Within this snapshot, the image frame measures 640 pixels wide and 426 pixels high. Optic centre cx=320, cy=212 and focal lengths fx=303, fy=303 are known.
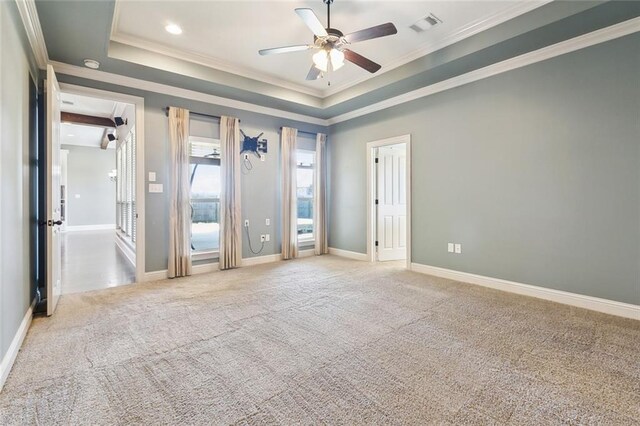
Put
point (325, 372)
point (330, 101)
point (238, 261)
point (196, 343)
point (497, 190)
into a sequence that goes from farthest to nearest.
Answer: point (330, 101) < point (238, 261) < point (497, 190) < point (196, 343) < point (325, 372)

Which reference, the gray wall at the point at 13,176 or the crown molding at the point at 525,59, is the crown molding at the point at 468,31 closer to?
the crown molding at the point at 525,59

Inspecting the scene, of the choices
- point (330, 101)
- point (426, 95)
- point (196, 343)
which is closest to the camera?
point (196, 343)

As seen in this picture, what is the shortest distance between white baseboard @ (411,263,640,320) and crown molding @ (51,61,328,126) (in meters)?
3.77

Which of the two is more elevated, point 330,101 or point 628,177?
point 330,101

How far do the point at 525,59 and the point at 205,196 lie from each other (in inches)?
189

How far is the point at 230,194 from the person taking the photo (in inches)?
196

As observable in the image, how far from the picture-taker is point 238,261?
5.11 metres

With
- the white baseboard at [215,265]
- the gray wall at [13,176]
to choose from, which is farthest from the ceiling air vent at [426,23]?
the white baseboard at [215,265]

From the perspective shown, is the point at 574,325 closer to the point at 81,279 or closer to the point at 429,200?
the point at 429,200

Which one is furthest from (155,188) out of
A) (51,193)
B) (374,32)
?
(374,32)

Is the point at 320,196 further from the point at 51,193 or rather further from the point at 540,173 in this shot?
the point at 51,193

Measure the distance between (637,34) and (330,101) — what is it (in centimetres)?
383

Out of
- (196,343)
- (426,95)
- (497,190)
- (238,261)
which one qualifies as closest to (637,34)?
(497,190)

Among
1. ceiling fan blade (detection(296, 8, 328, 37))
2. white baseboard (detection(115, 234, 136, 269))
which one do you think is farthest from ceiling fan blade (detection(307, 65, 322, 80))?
white baseboard (detection(115, 234, 136, 269))
